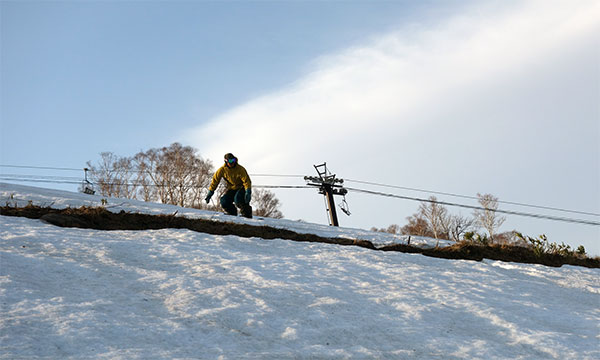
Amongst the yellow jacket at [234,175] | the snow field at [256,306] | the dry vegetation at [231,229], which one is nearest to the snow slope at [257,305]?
the snow field at [256,306]

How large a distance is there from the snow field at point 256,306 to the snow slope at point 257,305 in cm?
1

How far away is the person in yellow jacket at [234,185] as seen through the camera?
42.4 feet

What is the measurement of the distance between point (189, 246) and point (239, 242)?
3.46 feet

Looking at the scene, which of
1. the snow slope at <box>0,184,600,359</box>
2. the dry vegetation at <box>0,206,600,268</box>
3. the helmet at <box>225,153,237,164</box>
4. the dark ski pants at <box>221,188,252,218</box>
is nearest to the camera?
the snow slope at <box>0,184,600,359</box>

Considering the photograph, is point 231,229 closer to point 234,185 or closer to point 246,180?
point 246,180

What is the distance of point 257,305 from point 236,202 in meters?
8.56

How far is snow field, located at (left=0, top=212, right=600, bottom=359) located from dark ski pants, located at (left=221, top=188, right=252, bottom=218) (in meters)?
5.61

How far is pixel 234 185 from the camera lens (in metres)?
13.2

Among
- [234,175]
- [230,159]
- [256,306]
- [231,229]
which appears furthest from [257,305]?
[234,175]

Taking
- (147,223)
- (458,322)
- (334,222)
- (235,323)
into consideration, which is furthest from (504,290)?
(334,222)

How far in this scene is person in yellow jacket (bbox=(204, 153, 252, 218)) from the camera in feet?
42.4

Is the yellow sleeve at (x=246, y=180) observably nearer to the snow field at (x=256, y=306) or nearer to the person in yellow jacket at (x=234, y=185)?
the person in yellow jacket at (x=234, y=185)

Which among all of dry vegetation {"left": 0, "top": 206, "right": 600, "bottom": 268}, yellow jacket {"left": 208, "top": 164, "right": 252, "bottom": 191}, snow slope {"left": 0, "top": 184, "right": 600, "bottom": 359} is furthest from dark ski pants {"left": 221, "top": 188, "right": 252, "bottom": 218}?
snow slope {"left": 0, "top": 184, "right": 600, "bottom": 359}

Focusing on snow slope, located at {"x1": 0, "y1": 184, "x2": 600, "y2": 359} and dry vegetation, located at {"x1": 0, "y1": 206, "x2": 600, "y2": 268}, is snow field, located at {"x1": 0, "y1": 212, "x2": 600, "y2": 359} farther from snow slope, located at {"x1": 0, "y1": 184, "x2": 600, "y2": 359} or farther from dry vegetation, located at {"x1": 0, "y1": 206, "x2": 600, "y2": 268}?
dry vegetation, located at {"x1": 0, "y1": 206, "x2": 600, "y2": 268}
